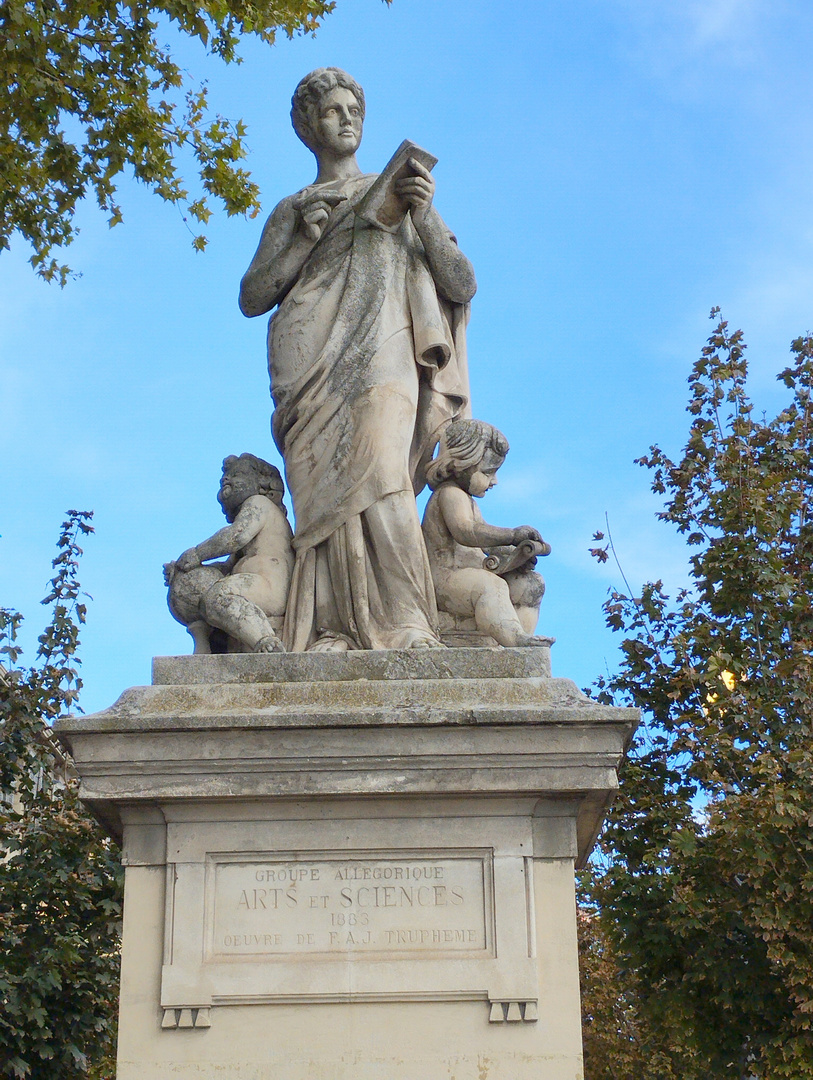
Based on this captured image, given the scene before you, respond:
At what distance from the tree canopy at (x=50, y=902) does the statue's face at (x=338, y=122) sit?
5.21 meters

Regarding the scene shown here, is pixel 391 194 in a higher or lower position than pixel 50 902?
higher

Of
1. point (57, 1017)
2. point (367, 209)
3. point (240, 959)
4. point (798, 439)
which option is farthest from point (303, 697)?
point (798, 439)

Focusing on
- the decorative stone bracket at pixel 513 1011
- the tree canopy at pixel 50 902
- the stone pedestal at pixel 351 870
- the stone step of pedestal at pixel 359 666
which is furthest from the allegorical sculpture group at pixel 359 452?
the tree canopy at pixel 50 902

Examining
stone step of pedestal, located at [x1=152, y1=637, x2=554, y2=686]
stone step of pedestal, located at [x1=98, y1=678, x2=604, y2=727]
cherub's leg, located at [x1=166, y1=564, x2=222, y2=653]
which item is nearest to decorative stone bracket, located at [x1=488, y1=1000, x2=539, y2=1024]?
stone step of pedestal, located at [x1=98, y1=678, x2=604, y2=727]

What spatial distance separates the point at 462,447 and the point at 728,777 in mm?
5407

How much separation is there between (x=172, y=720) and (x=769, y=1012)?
5601mm

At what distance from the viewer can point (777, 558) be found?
1236cm

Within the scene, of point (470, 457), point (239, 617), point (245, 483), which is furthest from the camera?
point (245, 483)

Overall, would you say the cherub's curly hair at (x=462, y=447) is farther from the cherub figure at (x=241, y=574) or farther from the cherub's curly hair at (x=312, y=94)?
the cherub's curly hair at (x=312, y=94)

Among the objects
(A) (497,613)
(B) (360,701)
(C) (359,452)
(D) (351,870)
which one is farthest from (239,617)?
(D) (351,870)

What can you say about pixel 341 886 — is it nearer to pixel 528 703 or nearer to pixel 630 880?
pixel 528 703

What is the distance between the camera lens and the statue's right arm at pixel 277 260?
770 centimetres

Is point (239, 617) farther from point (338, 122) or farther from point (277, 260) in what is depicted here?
point (338, 122)

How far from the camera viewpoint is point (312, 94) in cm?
787
